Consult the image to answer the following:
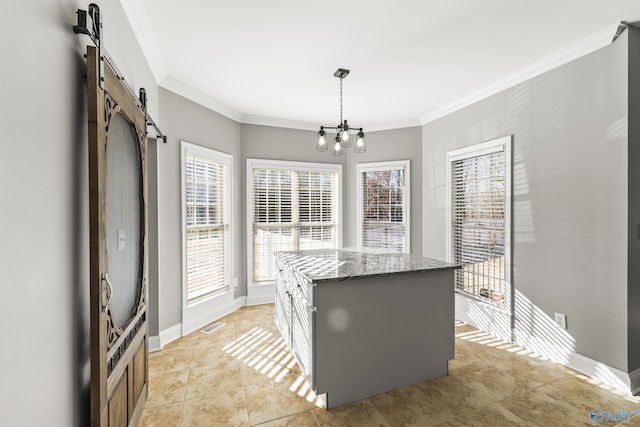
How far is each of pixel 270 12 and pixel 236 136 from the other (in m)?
2.32

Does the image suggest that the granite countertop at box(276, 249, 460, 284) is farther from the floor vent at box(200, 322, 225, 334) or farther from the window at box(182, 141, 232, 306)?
the floor vent at box(200, 322, 225, 334)

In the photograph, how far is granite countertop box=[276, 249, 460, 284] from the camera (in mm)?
2241

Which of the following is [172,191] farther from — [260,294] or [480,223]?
[480,223]

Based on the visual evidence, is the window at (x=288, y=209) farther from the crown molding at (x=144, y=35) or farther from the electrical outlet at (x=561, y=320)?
the electrical outlet at (x=561, y=320)

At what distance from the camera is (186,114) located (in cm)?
348

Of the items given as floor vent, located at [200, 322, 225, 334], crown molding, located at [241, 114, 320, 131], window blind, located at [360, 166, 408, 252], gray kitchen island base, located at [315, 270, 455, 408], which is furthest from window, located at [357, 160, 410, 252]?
floor vent, located at [200, 322, 225, 334]

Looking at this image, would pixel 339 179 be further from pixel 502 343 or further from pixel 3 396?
pixel 3 396

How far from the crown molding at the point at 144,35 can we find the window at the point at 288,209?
172 cm

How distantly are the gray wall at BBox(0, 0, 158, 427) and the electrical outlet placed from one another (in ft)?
11.6

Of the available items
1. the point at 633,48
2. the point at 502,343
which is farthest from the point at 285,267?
the point at 633,48

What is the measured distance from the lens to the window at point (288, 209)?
454cm

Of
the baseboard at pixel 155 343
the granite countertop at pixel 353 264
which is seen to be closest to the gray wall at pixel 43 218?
the granite countertop at pixel 353 264

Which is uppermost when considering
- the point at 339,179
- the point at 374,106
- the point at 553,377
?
the point at 374,106

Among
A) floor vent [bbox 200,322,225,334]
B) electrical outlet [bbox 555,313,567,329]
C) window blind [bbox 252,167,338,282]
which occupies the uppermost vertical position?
window blind [bbox 252,167,338,282]
